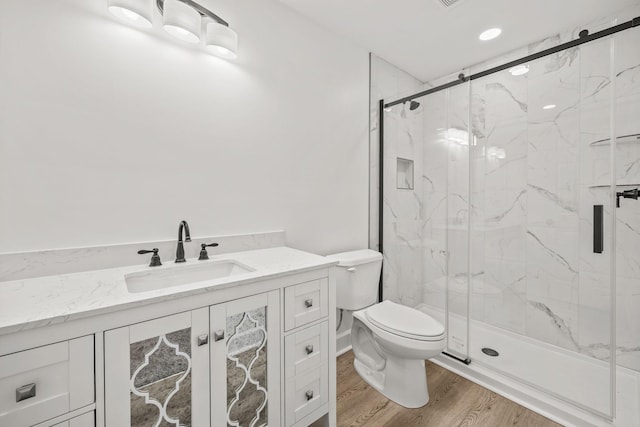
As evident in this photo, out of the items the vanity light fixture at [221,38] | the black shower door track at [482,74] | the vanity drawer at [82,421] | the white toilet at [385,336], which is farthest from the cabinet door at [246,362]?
the black shower door track at [482,74]

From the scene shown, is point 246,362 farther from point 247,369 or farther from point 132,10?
point 132,10

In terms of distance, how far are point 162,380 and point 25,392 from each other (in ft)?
1.02

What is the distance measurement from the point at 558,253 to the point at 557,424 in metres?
1.16

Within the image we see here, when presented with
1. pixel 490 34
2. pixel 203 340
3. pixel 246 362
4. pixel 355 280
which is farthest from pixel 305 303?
pixel 490 34

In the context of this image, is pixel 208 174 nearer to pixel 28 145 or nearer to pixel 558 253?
pixel 28 145

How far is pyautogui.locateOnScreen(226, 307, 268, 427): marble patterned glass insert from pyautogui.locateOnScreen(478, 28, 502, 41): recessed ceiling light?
239 centimetres

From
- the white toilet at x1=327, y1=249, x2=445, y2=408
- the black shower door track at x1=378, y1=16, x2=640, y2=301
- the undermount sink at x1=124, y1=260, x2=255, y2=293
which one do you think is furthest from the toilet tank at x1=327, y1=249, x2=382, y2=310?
the undermount sink at x1=124, y1=260, x2=255, y2=293

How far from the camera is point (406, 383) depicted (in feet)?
5.20

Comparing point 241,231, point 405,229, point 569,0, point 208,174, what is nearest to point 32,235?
point 208,174

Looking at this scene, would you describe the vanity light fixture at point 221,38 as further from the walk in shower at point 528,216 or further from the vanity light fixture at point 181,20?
the walk in shower at point 528,216

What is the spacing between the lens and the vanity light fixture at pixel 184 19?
110 centimetres

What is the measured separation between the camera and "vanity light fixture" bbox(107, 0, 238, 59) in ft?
3.62

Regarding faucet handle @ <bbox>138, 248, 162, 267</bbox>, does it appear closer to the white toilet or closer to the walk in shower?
the white toilet

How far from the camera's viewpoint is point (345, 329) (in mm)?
2133
